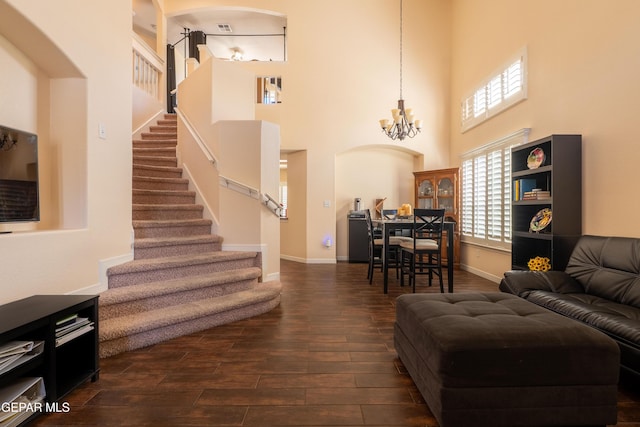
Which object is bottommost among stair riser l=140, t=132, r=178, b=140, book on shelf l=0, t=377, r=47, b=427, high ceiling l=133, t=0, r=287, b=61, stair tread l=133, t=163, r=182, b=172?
book on shelf l=0, t=377, r=47, b=427

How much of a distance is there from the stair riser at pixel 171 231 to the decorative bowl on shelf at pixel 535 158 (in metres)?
3.94

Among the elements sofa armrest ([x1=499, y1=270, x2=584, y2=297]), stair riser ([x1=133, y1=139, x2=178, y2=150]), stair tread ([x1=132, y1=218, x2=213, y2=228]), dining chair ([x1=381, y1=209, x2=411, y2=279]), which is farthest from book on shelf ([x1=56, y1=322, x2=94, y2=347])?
stair riser ([x1=133, y1=139, x2=178, y2=150])

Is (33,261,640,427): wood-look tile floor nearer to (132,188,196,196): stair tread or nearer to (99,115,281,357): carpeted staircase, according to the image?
(99,115,281,357): carpeted staircase

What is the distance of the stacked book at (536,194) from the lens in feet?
11.5

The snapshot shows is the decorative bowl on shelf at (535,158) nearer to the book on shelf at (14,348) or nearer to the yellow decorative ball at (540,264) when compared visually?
the yellow decorative ball at (540,264)

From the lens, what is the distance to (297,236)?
7.12 m

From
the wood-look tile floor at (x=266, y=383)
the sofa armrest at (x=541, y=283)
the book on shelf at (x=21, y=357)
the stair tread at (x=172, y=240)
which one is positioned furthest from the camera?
the stair tread at (x=172, y=240)

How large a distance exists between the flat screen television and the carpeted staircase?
2.76ft

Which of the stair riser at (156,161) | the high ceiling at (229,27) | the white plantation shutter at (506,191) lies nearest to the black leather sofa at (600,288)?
the white plantation shutter at (506,191)

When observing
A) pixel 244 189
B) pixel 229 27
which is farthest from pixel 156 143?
pixel 229 27

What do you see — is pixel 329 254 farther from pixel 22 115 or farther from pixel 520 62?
pixel 22 115

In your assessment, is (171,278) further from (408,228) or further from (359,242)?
(359,242)

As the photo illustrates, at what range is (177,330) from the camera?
8.93ft

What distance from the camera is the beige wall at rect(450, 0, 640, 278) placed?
9.36 ft
